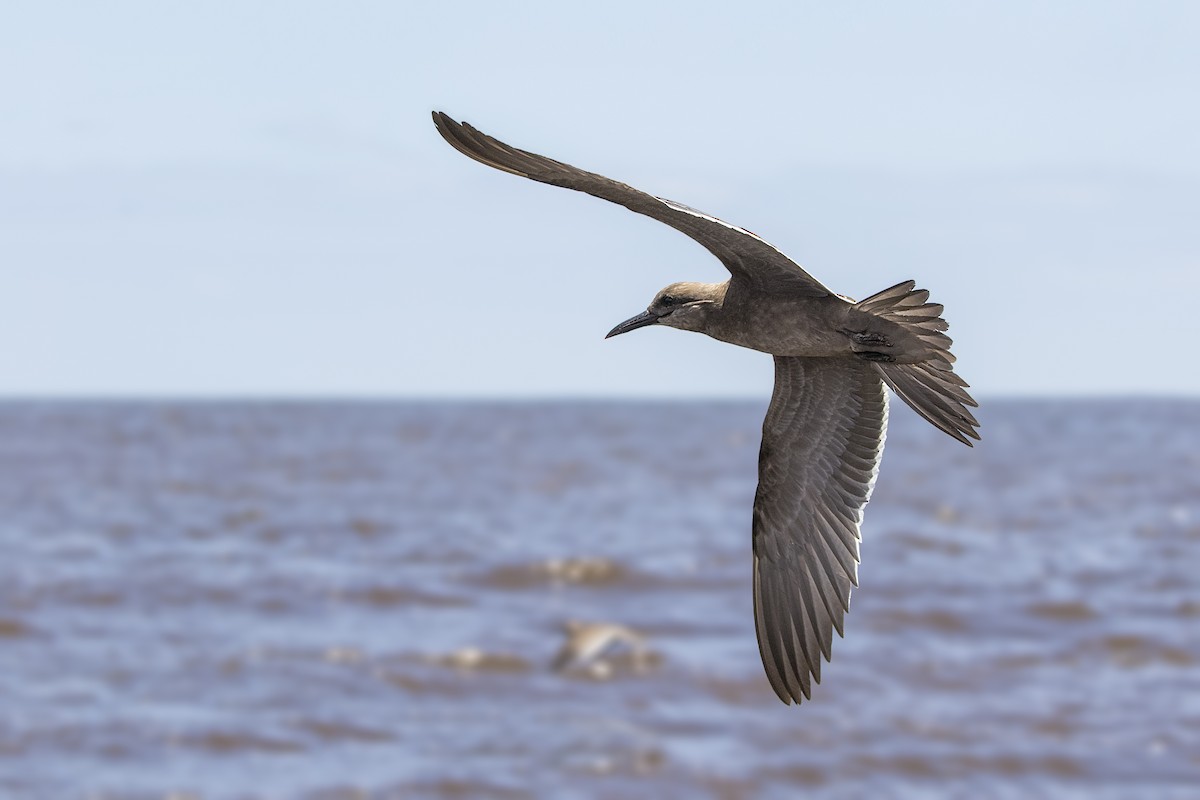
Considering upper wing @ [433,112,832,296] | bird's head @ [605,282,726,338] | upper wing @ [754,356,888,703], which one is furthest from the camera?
upper wing @ [754,356,888,703]

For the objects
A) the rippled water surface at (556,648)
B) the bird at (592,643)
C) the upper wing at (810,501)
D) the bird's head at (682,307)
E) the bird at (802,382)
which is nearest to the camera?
the bird at (802,382)

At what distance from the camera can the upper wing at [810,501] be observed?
6.45 m

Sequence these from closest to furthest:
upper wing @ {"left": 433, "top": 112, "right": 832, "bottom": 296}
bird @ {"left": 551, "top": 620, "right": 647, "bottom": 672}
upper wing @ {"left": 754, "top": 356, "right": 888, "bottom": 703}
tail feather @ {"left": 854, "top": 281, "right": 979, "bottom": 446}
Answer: upper wing @ {"left": 433, "top": 112, "right": 832, "bottom": 296}, tail feather @ {"left": 854, "top": 281, "right": 979, "bottom": 446}, upper wing @ {"left": 754, "top": 356, "right": 888, "bottom": 703}, bird @ {"left": 551, "top": 620, "right": 647, "bottom": 672}

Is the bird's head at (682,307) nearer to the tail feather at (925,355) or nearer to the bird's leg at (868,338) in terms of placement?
the bird's leg at (868,338)

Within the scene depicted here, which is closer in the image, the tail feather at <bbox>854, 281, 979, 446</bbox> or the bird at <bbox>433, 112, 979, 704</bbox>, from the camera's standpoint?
the bird at <bbox>433, 112, 979, 704</bbox>

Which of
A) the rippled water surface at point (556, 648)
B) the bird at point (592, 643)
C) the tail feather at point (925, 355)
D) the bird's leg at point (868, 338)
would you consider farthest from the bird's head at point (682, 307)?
the bird at point (592, 643)

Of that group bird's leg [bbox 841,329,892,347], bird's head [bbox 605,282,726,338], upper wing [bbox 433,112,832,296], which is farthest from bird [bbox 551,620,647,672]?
upper wing [bbox 433,112,832,296]

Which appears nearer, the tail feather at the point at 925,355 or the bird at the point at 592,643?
the tail feather at the point at 925,355

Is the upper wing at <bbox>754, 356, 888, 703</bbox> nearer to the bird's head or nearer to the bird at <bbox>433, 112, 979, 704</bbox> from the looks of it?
the bird at <bbox>433, 112, 979, 704</bbox>

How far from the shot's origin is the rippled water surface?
13055 millimetres

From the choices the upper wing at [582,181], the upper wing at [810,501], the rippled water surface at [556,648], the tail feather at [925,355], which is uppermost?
the upper wing at [582,181]

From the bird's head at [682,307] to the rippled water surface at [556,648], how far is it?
23.5 feet

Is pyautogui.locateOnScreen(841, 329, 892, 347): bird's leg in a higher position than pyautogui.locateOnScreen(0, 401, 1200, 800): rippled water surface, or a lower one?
higher

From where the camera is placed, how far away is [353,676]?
51.5ft
